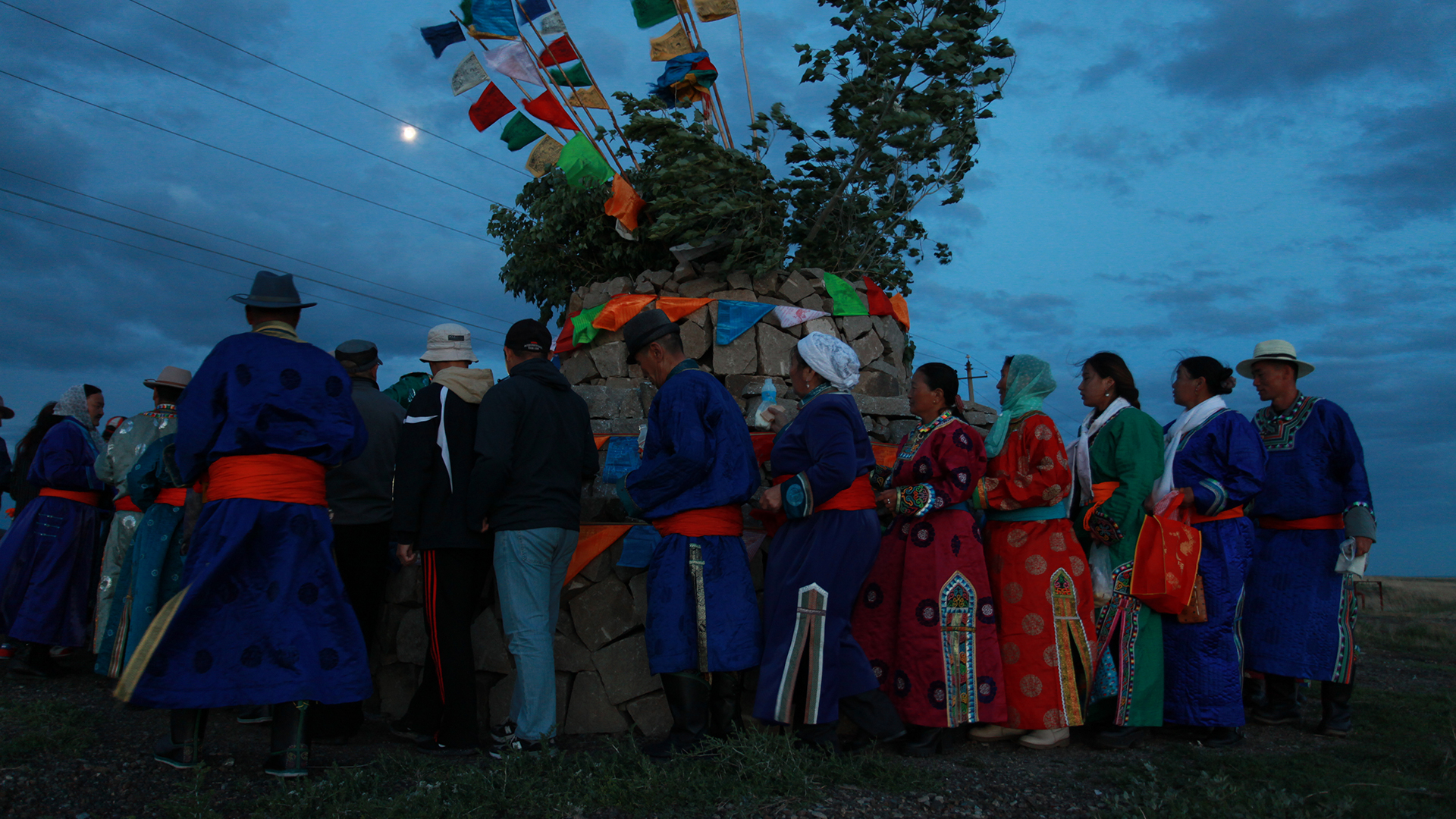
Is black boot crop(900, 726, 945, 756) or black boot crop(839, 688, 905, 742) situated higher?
black boot crop(839, 688, 905, 742)

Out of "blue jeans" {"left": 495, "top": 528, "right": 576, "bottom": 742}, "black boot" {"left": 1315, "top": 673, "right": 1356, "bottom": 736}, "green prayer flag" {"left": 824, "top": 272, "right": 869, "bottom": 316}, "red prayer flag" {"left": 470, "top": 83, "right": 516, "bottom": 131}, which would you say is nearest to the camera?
"blue jeans" {"left": 495, "top": 528, "right": 576, "bottom": 742}

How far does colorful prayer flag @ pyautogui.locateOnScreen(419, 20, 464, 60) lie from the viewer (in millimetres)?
8734

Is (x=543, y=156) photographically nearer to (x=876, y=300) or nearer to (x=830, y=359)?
(x=876, y=300)

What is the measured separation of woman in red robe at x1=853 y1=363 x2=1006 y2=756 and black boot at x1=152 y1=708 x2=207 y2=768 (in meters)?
2.64

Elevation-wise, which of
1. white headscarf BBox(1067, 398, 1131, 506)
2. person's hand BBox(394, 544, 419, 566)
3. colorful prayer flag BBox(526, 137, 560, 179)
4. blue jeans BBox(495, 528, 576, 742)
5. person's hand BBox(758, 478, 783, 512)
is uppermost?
colorful prayer flag BBox(526, 137, 560, 179)

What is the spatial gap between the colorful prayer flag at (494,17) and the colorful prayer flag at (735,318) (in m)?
3.60

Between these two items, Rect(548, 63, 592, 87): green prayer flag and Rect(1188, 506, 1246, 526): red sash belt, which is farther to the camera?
Rect(548, 63, 592, 87): green prayer flag

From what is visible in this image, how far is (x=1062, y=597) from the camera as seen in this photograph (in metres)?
3.84

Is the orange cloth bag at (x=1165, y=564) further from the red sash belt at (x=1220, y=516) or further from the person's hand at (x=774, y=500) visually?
the person's hand at (x=774, y=500)

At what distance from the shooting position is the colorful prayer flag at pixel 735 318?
7699mm

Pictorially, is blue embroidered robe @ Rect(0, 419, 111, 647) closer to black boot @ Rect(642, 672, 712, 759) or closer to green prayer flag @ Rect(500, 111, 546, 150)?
black boot @ Rect(642, 672, 712, 759)

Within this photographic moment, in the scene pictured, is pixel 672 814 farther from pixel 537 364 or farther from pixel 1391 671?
pixel 1391 671

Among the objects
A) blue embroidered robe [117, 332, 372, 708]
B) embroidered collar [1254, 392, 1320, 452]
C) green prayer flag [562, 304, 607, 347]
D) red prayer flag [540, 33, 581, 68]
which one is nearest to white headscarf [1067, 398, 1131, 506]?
embroidered collar [1254, 392, 1320, 452]

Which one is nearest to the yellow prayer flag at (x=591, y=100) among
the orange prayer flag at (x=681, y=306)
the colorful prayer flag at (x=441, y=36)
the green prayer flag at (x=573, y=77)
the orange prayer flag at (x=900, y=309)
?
the green prayer flag at (x=573, y=77)
